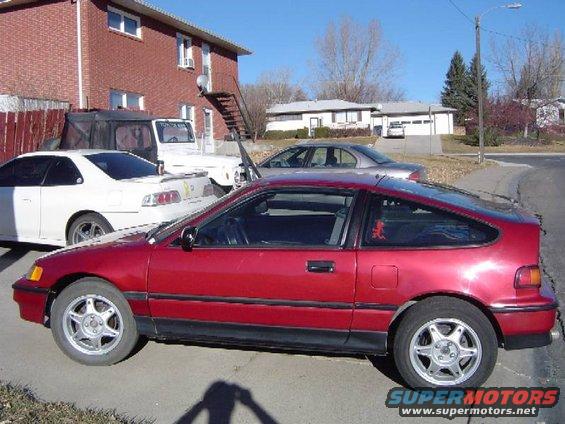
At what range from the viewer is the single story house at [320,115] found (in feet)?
215

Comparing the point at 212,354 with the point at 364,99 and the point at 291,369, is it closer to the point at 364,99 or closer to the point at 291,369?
the point at 291,369

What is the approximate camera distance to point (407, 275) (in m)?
3.91

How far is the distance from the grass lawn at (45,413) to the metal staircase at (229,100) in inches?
917

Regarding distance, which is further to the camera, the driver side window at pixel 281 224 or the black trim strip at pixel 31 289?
the black trim strip at pixel 31 289

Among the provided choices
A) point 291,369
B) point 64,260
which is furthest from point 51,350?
point 291,369

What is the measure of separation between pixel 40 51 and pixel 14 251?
13.0m

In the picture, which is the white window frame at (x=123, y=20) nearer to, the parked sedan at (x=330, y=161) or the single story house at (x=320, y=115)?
the parked sedan at (x=330, y=161)

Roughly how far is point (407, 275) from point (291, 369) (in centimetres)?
118

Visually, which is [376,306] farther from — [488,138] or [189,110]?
[488,138]

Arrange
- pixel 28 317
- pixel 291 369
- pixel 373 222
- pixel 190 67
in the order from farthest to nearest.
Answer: pixel 190 67
pixel 28 317
pixel 291 369
pixel 373 222

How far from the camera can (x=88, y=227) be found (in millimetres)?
7496

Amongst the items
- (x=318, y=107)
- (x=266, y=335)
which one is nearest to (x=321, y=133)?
(x=318, y=107)

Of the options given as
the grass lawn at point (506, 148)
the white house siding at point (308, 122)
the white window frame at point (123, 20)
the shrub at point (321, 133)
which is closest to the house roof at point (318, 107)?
the white house siding at point (308, 122)

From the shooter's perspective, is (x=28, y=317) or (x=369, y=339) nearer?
(x=369, y=339)
